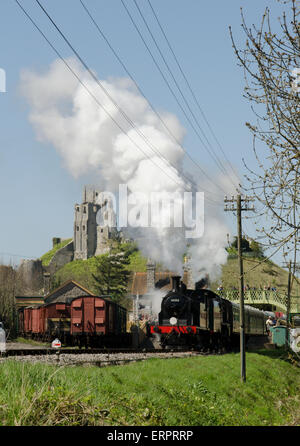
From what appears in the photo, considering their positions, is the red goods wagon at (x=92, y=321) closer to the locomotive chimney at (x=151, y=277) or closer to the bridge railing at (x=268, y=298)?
the bridge railing at (x=268, y=298)

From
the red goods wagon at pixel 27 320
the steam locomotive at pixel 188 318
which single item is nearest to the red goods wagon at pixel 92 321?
the steam locomotive at pixel 188 318

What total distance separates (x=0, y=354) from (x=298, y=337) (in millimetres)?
8861

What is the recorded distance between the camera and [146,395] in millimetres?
11602

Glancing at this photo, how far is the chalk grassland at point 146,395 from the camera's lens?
7669 millimetres

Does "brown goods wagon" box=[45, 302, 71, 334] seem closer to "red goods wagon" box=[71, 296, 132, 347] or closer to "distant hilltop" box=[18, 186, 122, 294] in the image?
"red goods wagon" box=[71, 296, 132, 347]

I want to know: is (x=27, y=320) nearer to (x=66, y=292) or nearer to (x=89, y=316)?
(x=89, y=316)

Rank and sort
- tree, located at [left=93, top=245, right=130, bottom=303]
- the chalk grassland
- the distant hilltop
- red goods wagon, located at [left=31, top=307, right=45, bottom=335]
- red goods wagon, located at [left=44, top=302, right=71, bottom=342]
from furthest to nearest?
1. the distant hilltop
2. tree, located at [left=93, top=245, right=130, bottom=303]
3. red goods wagon, located at [left=31, top=307, right=45, bottom=335]
4. red goods wagon, located at [left=44, top=302, right=71, bottom=342]
5. the chalk grassland

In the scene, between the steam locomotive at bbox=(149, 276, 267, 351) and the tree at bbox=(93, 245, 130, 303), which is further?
the tree at bbox=(93, 245, 130, 303)

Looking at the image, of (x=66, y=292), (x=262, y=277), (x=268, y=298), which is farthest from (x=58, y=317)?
(x=262, y=277)

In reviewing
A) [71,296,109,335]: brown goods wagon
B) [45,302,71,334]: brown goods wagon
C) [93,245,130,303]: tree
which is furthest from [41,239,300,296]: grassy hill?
[71,296,109,335]: brown goods wagon

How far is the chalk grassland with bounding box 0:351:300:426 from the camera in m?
7.67
